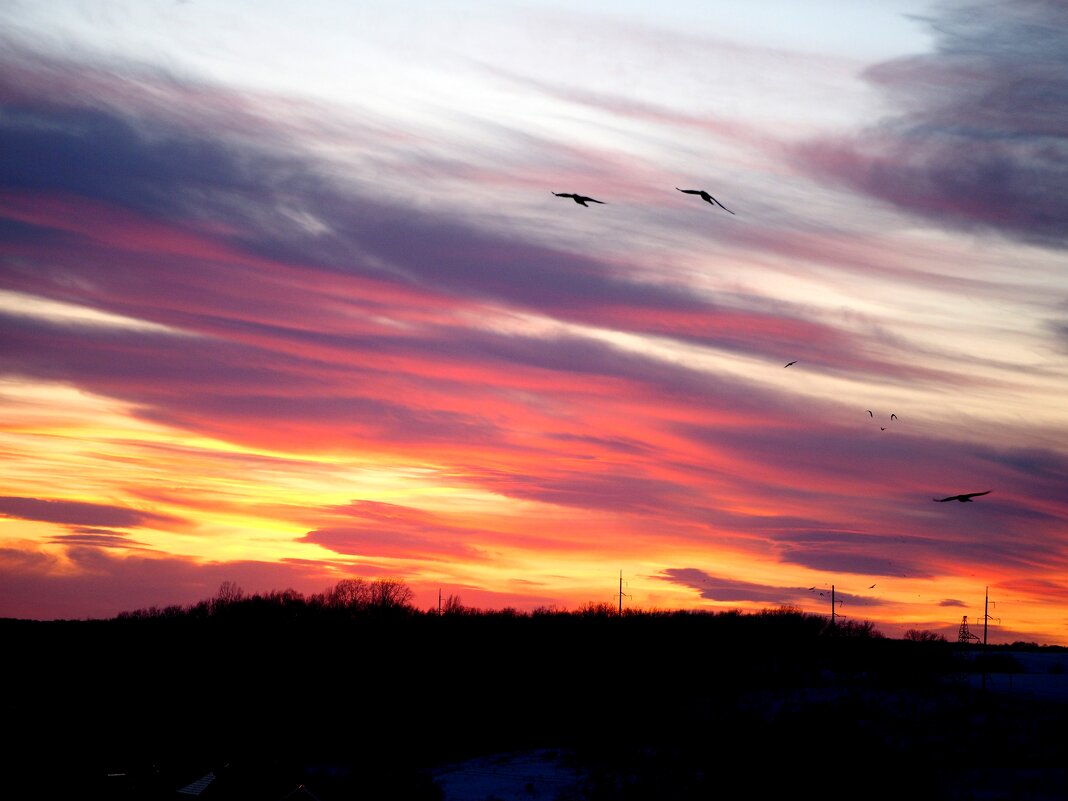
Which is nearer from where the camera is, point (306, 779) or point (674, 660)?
point (306, 779)

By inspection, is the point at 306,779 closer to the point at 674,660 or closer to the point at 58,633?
the point at 674,660

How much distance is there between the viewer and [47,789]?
77938 millimetres

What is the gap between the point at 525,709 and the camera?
111312 millimetres

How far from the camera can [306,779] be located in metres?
80.0

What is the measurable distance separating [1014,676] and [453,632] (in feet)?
198

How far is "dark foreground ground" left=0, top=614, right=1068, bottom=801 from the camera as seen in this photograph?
209 feet

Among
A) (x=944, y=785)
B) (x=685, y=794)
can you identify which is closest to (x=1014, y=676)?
(x=944, y=785)

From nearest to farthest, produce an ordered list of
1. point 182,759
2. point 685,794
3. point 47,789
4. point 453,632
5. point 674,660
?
point 685,794
point 47,789
point 182,759
point 674,660
point 453,632

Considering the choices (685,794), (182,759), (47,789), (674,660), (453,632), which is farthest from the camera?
(453,632)

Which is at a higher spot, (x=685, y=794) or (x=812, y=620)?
(x=812, y=620)

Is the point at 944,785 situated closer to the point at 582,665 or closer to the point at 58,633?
the point at 582,665

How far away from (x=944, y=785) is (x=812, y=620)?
248 feet

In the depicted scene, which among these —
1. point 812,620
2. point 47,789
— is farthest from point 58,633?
point 812,620

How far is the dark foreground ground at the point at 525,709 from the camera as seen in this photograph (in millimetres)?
63688
